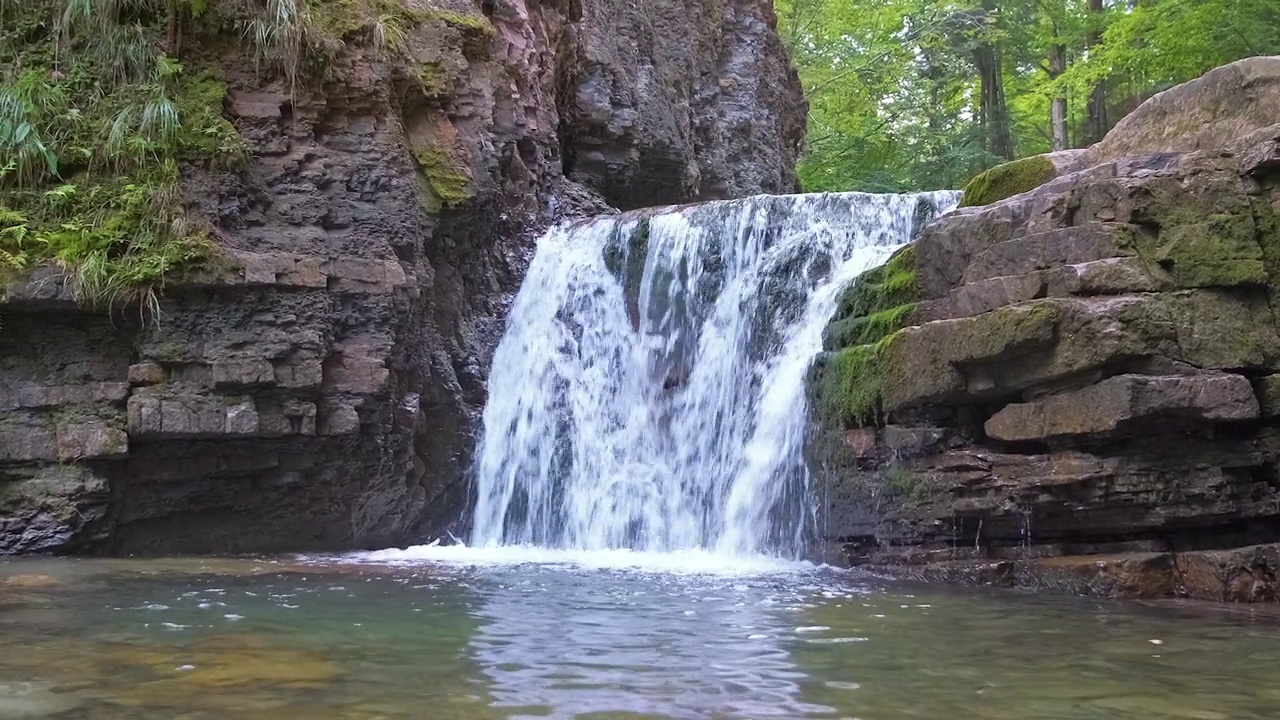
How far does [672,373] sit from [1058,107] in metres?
14.6

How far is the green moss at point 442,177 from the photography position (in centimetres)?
1018

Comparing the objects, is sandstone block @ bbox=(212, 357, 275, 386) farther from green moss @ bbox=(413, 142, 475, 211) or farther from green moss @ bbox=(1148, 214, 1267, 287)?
green moss @ bbox=(1148, 214, 1267, 287)

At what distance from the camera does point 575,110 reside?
14.2m

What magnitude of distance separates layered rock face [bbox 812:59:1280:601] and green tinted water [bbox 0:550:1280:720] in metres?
0.86

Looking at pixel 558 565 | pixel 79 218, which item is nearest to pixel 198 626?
pixel 558 565

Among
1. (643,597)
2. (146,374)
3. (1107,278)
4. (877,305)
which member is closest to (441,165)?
(146,374)

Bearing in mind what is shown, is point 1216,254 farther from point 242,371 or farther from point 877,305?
point 242,371

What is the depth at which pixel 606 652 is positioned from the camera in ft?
14.3

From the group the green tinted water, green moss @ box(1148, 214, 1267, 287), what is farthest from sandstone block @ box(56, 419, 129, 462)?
green moss @ box(1148, 214, 1267, 287)

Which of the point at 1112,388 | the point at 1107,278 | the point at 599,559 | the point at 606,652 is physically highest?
the point at 1107,278

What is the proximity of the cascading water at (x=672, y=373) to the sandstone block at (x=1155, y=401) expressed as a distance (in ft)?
8.49

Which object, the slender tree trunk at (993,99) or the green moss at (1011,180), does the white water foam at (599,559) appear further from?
the slender tree trunk at (993,99)

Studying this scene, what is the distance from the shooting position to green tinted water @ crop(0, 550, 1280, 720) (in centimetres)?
340

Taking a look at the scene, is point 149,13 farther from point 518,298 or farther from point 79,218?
point 518,298
